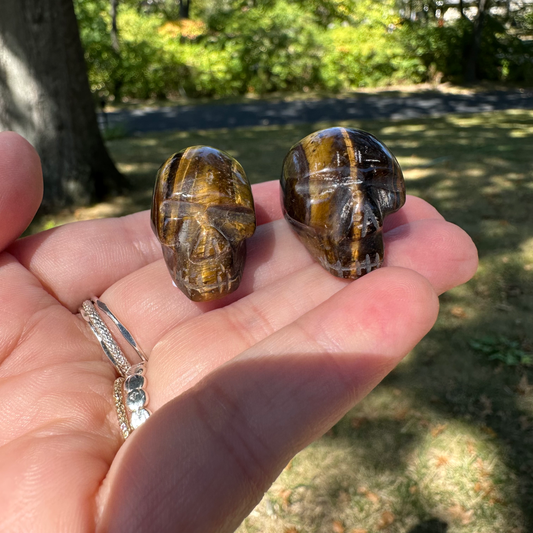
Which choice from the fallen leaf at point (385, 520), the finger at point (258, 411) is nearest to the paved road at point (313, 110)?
the fallen leaf at point (385, 520)

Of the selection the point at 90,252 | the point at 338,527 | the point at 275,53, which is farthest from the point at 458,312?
the point at 275,53

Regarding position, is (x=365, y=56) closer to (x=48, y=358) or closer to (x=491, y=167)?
(x=491, y=167)

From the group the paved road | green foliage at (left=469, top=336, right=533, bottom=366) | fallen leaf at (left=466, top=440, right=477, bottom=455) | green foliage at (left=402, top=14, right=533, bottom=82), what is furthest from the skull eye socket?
green foliage at (left=402, top=14, right=533, bottom=82)

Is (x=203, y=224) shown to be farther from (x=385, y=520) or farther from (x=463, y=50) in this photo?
(x=463, y=50)

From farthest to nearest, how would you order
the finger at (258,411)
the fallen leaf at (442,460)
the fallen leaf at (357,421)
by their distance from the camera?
the fallen leaf at (357,421) < the fallen leaf at (442,460) < the finger at (258,411)

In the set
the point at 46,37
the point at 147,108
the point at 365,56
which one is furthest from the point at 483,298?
the point at 365,56

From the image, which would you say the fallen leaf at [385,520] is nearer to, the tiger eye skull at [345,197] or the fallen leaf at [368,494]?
the fallen leaf at [368,494]

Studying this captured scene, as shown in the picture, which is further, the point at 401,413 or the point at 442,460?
the point at 401,413

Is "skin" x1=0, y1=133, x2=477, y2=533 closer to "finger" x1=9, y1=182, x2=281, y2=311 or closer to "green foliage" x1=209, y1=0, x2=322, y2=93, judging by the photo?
"finger" x1=9, y1=182, x2=281, y2=311
